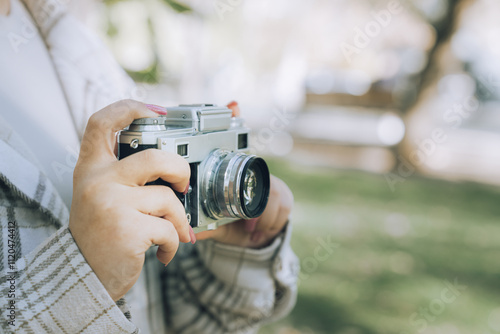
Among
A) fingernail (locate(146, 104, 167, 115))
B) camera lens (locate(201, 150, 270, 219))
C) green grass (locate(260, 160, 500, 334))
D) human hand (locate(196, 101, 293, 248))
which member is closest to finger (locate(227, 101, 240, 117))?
human hand (locate(196, 101, 293, 248))

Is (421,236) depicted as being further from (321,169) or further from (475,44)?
(475,44)

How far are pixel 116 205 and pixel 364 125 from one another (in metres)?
6.97

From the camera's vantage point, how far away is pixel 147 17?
5.86 feet

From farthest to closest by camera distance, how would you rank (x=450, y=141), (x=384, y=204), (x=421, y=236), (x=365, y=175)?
1. (x=450, y=141)
2. (x=365, y=175)
3. (x=384, y=204)
4. (x=421, y=236)

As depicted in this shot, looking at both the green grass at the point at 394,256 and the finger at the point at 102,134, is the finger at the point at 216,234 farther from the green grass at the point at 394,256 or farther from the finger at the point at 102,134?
the green grass at the point at 394,256

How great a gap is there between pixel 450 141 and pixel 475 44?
1.83 m

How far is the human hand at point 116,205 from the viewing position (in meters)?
0.51

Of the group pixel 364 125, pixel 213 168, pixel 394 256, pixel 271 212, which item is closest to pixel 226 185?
pixel 213 168

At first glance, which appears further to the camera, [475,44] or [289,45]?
[289,45]

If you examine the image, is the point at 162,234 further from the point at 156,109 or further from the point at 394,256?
the point at 394,256

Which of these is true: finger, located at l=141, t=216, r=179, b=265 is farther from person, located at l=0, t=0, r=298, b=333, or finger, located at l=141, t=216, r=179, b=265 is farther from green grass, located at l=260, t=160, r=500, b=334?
green grass, located at l=260, t=160, r=500, b=334

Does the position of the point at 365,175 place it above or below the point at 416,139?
below

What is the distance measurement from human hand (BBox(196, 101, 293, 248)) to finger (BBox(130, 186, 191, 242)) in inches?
7.8

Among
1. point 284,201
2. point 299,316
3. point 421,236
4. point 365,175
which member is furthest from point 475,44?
point 284,201
